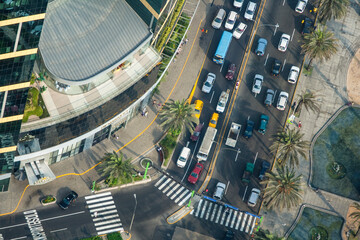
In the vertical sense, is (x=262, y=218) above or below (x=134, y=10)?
below

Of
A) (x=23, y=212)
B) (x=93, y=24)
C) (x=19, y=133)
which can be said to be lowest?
(x=23, y=212)

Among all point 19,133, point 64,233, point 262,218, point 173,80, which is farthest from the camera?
point 173,80

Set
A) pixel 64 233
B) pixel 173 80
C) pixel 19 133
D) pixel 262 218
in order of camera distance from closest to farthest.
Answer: pixel 19 133 → pixel 64 233 → pixel 262 218 → pixel 173 80

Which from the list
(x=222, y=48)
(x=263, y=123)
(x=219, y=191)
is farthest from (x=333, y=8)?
(x=219, y=191)

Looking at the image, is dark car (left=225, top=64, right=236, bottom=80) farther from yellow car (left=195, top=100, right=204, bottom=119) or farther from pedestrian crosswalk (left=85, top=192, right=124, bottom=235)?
pedestrian crosswalk (left=85, top=192, right=124, bottom=235)

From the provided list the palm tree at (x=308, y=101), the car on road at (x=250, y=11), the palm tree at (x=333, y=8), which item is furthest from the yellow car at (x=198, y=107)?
the palm tree at (x=333, y=8)

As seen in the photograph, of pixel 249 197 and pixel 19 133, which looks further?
pixel 249 197

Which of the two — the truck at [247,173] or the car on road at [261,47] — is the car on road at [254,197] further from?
the car on road at [261,47]

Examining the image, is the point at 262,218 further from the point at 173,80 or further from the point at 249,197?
the point at 173,80

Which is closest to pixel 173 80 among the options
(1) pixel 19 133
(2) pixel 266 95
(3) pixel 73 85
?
(2) pixel 266 95
